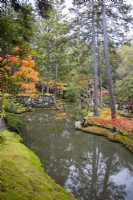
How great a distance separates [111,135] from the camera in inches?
433

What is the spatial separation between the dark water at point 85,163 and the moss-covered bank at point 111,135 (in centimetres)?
30

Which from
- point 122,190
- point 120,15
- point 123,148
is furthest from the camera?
point 120,15

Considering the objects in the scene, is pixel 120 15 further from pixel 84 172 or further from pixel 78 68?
pixel 84 172

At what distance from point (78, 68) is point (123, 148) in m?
11.2

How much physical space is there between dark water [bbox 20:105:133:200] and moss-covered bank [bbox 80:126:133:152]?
0.30 meters

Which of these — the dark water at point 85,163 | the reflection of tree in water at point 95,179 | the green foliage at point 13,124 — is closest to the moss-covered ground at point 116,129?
the dark water at point 85,163

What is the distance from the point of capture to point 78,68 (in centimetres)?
1895

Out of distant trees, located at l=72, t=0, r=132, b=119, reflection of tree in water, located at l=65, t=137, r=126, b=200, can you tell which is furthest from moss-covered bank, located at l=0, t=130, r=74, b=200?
distant trees, located at l=72, t=0, r=132, b=119

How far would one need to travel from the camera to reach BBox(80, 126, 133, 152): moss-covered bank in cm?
962

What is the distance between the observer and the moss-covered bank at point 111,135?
31.6 ft

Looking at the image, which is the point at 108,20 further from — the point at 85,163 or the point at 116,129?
the point at 85,163

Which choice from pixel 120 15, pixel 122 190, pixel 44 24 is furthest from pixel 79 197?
pixel 44 24

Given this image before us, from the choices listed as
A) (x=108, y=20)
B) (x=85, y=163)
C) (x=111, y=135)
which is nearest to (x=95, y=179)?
(x=85, y=163)

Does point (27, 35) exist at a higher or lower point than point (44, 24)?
lower
